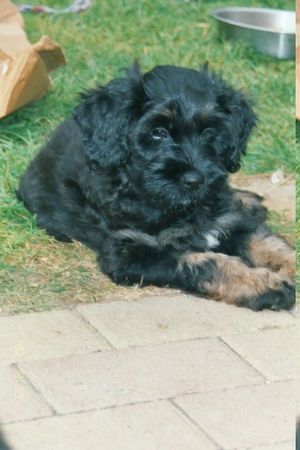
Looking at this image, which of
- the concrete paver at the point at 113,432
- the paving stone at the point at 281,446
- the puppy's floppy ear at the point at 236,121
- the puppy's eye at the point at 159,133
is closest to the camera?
the paving stone at the point at 281,446

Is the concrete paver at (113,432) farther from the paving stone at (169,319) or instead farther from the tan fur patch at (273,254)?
the tan fur patch at (273,254)

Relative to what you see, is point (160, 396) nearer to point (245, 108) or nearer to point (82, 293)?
point (82, 293)

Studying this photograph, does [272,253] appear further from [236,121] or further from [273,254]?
[236,121]

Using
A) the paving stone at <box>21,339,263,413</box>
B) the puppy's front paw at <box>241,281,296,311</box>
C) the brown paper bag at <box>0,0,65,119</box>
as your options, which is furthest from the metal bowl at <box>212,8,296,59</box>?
the paving stone at <box>21,339,263,413</box>

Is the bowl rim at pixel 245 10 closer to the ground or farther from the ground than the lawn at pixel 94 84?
farther from the ground

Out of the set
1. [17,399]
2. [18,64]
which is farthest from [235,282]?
[18,64]

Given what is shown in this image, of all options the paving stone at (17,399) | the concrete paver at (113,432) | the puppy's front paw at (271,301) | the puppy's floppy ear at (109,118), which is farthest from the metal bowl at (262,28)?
the concrete paver at (113,432)

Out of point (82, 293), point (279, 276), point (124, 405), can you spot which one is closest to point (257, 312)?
point (279, 276)
